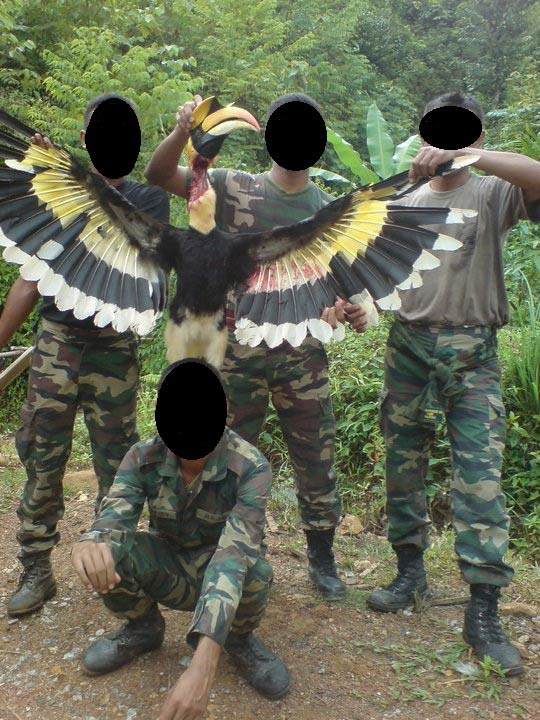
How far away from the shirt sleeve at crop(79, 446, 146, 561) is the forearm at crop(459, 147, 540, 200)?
158 centimetres

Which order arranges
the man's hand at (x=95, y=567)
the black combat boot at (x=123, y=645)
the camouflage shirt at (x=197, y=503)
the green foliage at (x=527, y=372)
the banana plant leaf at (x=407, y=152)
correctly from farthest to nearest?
1. the banana plant leaf at (x=407, y=152)
2. the green foliage at (x=527, y=372)
3. the black combat boot at (x=123, y=645)
4. the camouflage shirt at (x=197, y=503)
5. the man's hand at (x=95, y=567)

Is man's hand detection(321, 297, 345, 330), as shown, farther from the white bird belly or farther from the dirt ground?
the dirt ground

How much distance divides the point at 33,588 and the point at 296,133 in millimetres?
2156

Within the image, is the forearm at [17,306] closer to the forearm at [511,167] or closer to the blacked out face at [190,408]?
the blacked out face at [190,408]

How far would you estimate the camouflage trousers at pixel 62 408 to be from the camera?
285cm

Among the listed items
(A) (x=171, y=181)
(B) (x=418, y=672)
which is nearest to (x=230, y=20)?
(A) (x=171, y=181)

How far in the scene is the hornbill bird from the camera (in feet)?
7.44

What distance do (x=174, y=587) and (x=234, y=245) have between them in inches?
47.6

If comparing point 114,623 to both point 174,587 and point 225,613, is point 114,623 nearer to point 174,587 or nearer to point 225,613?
point 174,587

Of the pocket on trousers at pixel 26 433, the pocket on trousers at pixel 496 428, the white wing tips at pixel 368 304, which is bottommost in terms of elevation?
the pocket on trousers at pixel 26 433

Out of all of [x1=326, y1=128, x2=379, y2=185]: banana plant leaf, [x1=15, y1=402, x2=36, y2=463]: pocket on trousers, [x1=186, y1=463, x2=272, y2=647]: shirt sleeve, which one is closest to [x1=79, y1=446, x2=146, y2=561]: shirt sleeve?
[x1=186, y1=463, x2=272, y2=647]: shirt sleeve

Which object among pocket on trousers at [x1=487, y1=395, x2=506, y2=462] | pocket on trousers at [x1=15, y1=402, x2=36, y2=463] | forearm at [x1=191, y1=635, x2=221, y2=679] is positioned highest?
pocket on trousers at [x1=487, y1=395, x2=506, y2=462]

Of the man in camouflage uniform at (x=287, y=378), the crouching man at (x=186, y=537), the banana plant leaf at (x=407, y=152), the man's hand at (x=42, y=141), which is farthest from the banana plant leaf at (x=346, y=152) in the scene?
the crouching man at (x=186, y=537)

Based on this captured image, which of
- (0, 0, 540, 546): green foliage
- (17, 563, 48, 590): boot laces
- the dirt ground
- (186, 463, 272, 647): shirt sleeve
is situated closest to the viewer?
(186, 463, 272, 647): shirt sleeve
